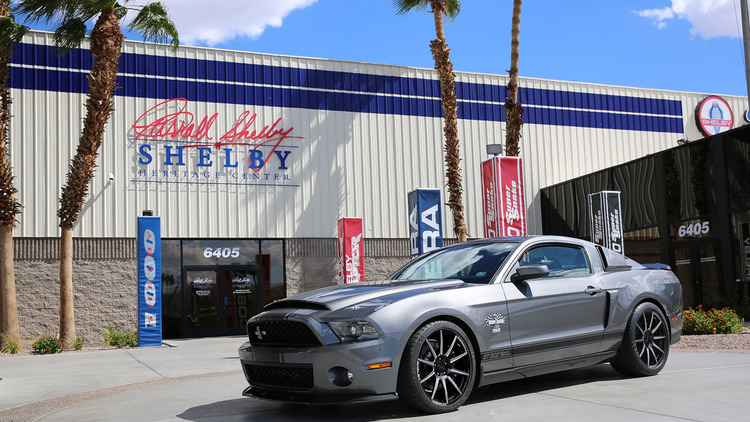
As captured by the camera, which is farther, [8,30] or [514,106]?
[514,106]

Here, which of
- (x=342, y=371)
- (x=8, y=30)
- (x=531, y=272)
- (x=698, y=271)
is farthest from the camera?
(x=698, y=271)

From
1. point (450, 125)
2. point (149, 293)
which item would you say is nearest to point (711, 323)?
point (450, 125)

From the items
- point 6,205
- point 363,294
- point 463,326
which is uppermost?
point 6,205

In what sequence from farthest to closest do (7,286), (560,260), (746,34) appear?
(746,34) → (7,286) → (560,260)

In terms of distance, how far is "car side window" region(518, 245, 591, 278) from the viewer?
6.40 m

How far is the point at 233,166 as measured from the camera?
2116cm

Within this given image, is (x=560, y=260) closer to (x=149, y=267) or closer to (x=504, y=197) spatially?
(x=504, y=197)

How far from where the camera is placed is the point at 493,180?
17359mm

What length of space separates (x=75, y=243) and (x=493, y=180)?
1127cm

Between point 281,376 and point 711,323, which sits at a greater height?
point 281,376

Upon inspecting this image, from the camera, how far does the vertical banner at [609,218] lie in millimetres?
19672

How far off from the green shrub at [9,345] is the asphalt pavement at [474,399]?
6.87 m

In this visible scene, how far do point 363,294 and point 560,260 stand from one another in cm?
211

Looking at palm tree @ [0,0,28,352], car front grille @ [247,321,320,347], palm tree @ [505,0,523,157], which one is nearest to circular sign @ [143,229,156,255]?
palm tree @ [0,0,28,352]
